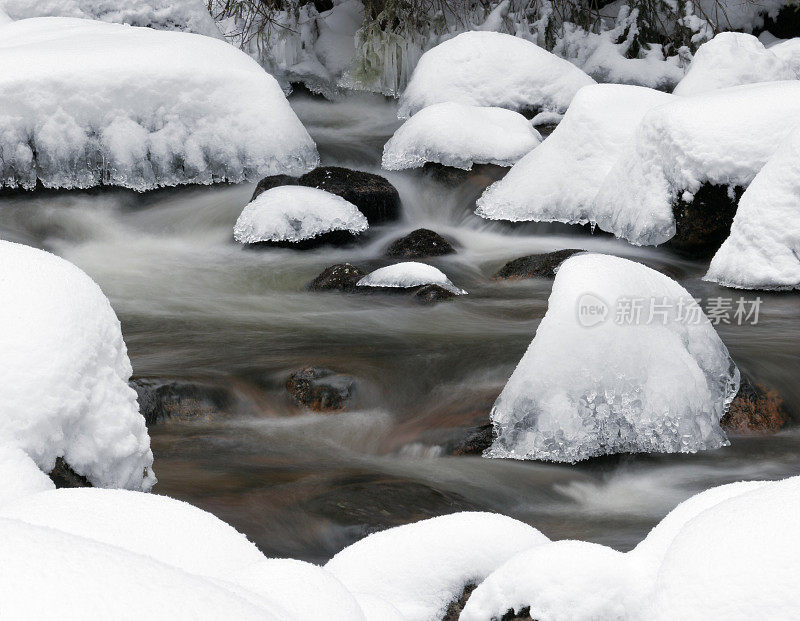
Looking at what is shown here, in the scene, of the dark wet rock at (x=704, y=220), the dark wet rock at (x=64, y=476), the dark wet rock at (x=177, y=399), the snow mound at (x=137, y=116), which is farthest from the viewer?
the snow mound at (x=137, y=116)

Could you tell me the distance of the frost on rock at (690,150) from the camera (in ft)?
18.3

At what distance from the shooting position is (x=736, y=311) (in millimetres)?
4938

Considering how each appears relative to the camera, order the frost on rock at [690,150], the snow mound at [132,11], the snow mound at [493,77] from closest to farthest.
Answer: the frost on rock at [690,150] < the snow mound at [493,77] < the snow mound at [132,11]

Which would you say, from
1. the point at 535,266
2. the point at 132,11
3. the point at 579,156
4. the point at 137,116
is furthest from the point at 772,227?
the point at 132,11

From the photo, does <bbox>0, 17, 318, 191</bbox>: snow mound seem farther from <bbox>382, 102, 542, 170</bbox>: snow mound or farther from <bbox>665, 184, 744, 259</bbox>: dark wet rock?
<bbox>665, 184, 744, 259</bbox>: dark wet rock

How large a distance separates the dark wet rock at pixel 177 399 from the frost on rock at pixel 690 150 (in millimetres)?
3173

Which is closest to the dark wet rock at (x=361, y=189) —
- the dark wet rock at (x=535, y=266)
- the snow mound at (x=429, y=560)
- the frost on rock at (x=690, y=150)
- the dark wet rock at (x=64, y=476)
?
the dark wet rock at (x=535, y=266)

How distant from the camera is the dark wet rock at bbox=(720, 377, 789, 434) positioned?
360cm

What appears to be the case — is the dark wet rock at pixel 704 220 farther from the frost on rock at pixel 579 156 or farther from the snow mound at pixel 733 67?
the snow mound at pixel 733 67

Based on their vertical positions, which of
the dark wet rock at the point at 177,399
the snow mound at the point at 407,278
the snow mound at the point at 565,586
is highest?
the snow mound at the point at 565,586

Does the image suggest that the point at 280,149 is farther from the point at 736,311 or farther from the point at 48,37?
the point at 736,311

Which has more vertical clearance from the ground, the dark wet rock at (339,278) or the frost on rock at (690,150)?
the frost on rock at (690,150)

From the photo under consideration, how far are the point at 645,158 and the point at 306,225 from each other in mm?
2150

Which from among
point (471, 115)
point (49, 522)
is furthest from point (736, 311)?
point (49, 522)
